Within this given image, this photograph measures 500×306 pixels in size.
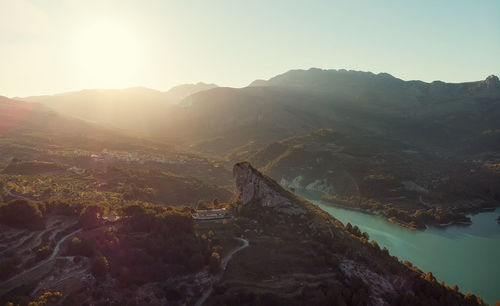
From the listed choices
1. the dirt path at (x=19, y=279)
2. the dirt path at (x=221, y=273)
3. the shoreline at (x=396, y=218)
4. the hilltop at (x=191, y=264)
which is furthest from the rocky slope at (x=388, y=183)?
the dirt path at (x=19, y=279)

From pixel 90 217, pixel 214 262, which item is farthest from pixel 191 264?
pixel 90 217

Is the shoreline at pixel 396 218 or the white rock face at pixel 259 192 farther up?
the white rock face at pixel 259 192

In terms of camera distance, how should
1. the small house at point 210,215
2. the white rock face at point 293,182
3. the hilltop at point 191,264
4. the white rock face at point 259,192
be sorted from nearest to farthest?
1. the hilltop at point 191,264
2. the small house at point 210,215
3. the white rock face at point 259,192
4. the white rock face at point 293,182

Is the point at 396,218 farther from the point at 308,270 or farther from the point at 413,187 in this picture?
the point at 308,270

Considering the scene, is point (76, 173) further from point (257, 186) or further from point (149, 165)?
point (257, 186)

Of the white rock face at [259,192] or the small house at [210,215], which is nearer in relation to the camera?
the small house at [210,215]

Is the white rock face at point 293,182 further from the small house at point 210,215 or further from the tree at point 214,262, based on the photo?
the tree at point 214,262

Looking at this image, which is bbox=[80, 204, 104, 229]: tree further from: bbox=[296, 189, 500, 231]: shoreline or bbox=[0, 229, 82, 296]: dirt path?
bbox=[296, 189, 500, 231]: shoreline
